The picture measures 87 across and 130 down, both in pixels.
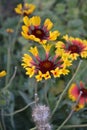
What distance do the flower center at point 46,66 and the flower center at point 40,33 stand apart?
12cm

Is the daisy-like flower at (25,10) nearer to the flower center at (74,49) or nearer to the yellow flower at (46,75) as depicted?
the flower center at (74,49)

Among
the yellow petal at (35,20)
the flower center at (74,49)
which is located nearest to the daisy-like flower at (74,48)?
the flower center at (74,49)

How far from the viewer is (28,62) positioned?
4.17 ft

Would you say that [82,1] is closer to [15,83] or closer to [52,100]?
[15,83]

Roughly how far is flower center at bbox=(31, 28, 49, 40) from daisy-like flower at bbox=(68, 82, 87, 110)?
0.18m

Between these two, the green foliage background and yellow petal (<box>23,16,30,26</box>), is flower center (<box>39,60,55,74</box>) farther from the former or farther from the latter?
yellow petal (<box>23,16,30,26</box>)

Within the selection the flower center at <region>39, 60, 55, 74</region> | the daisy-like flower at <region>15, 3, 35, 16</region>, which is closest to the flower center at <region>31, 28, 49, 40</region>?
the flower center at <region>39, 60, 55, 74</region>

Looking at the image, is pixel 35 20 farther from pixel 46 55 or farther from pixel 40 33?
pixel 46 55

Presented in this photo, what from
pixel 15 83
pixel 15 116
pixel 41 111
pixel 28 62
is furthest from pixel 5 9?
pixel 41 111

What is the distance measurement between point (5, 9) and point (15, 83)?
1.02m

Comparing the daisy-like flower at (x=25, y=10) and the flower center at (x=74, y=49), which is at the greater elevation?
the daisy-like flower at (x=25, y=10)

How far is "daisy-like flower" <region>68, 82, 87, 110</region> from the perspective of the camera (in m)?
1.34

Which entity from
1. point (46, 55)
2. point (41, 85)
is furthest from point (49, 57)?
point (41, 85)

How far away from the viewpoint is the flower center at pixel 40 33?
1.42 m
